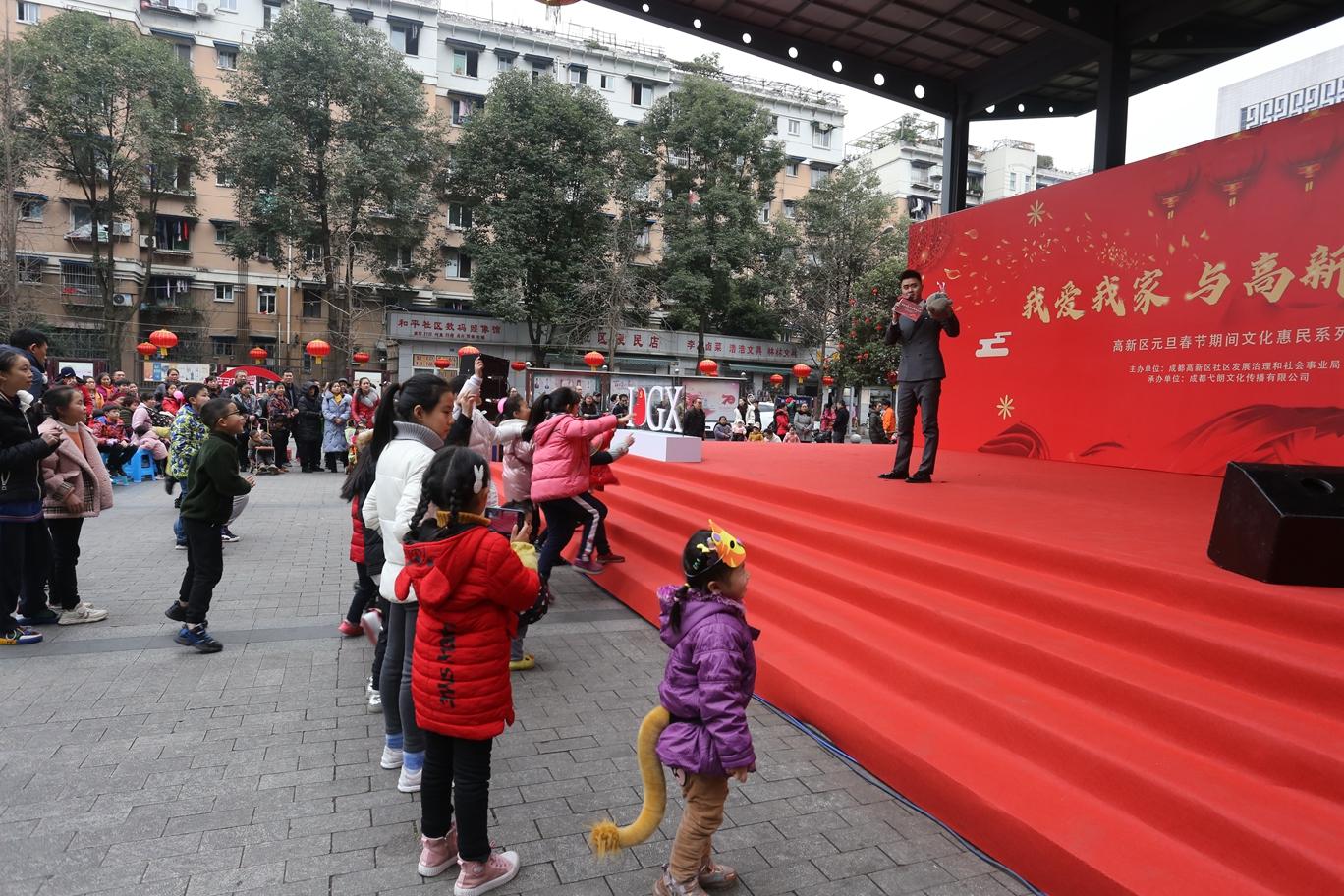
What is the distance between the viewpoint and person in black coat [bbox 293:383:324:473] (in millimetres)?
14672

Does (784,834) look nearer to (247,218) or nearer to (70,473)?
(70,473)

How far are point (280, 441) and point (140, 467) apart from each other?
7.94 feet

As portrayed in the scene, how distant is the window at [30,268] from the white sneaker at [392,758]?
3079 cm

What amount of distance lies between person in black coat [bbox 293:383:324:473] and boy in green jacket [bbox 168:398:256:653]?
418 inches

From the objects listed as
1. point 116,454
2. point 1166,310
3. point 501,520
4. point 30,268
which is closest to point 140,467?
point 116,454

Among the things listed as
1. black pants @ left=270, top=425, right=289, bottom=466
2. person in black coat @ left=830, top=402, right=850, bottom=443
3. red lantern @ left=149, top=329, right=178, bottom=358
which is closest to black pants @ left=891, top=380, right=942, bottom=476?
black pants @ left=270, top=425, right=289, bottom=466

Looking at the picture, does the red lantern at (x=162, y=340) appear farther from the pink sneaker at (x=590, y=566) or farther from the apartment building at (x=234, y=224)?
the pink sneaker at (x=590, y=566)

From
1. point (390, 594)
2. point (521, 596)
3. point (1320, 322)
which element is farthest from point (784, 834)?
point (1320, 322)

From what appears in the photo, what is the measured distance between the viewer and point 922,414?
630cm

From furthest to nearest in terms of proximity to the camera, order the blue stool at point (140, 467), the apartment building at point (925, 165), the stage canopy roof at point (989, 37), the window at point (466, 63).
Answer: the apartment building at point (925, 165), the window at point (466, 63), the blue stool at point (140, 467), the stage canopy roof at point (989, 37)

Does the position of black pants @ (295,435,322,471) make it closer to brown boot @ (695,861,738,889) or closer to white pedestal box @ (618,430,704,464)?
white pedestal box @ (618,430,704,464)

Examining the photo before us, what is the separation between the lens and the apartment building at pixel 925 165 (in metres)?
41.8

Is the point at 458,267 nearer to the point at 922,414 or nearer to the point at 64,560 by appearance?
the point at 64,560

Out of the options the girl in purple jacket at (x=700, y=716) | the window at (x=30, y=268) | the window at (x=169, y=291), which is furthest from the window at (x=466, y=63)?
the girl in purple jacket at (x=700, y=716)
